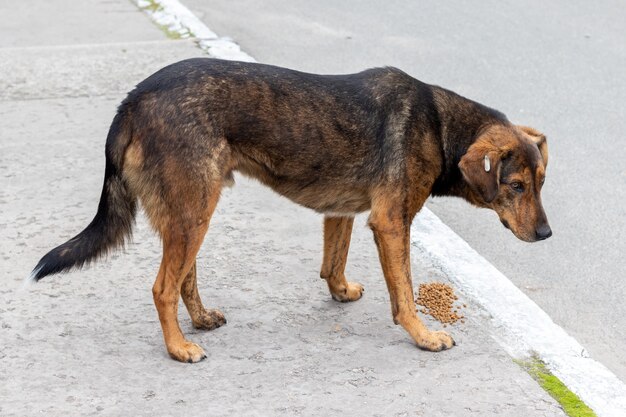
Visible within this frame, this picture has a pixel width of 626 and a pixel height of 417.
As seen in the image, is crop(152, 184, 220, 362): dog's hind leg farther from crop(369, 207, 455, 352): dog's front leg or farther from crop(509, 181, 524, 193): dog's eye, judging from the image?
crop(509, 181, 524, 193): dog's eye

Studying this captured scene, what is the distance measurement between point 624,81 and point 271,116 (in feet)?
17.9

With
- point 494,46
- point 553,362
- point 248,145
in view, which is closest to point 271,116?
point 248,145

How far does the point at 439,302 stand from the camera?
17.1 ft

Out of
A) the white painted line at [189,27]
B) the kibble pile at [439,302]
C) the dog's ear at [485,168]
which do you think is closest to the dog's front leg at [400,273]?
the kibble pile at [439,302]

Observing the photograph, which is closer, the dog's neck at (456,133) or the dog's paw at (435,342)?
the dog's paw at (435,342)

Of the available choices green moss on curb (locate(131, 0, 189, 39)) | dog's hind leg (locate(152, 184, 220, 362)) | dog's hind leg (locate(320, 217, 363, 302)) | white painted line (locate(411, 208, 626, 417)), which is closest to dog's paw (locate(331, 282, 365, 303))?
dog's hind leg (locate(320, 217, 363, 302))

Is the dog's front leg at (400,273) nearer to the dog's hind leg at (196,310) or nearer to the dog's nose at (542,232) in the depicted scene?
the dog's nose at (542,232)

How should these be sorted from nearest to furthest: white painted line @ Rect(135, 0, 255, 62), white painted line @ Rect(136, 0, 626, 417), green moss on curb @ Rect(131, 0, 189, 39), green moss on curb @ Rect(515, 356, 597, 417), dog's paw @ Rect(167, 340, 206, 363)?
green moss on curb @ Rect(515, 356, 597, 417), white painted line @ Rect(136, 0, 626, 417), dog's paw @ Rect(167, 340, 206, 363), white painted line @ Rect(135, 0, 255, 62), green moss on curb @ Rect(131, 0, 189, 39)

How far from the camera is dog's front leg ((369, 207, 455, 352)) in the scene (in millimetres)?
4773

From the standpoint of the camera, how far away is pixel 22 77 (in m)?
8.94

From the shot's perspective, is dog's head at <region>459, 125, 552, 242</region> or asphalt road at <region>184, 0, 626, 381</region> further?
asphalt road at <region>184, 0, 626, 381</region>

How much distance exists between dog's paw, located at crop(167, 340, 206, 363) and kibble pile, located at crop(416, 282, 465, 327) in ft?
3.97

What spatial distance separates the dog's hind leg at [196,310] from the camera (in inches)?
192

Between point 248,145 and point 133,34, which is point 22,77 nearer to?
point 133,34
